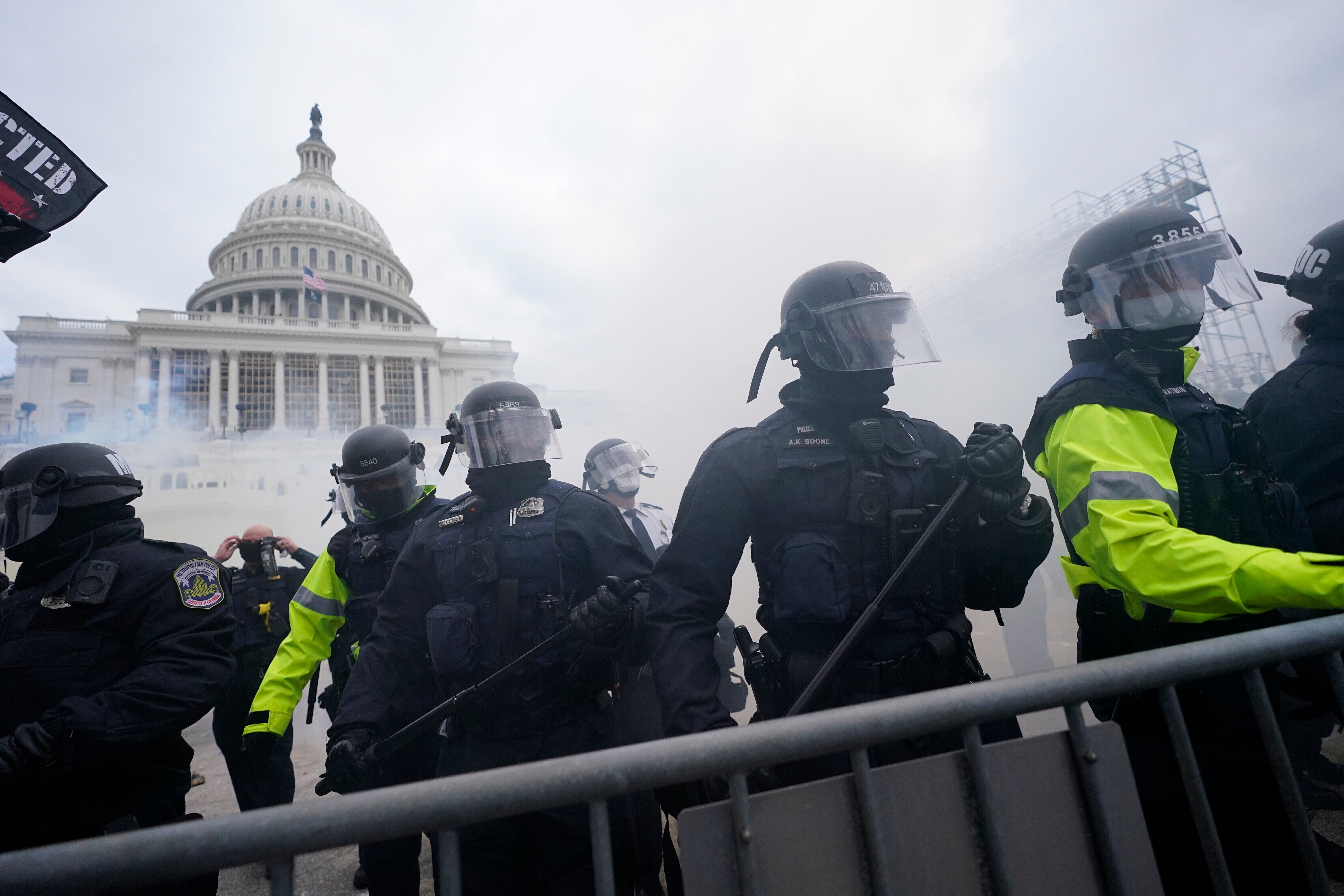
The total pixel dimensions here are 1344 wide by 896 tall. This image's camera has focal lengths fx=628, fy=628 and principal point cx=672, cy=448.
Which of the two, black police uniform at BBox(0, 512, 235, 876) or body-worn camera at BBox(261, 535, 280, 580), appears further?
body-worn camera at BBox(261, 535, 280, 580)

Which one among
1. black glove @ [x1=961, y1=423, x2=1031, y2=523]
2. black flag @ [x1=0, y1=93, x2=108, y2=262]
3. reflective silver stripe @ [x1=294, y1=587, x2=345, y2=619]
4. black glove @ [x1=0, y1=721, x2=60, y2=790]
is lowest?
black glove @ [x1=0, y1=721, x2=60, y2=790]

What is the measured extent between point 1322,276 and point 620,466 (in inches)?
157

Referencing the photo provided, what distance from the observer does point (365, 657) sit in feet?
7.48

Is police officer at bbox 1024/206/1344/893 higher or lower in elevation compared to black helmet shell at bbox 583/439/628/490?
lower

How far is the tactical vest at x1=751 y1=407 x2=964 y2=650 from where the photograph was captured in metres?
1.64

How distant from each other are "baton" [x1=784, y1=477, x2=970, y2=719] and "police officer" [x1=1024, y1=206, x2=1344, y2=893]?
0.44 m

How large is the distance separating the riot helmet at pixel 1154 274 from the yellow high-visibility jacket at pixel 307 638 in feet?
9.64

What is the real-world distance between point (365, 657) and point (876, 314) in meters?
2.15

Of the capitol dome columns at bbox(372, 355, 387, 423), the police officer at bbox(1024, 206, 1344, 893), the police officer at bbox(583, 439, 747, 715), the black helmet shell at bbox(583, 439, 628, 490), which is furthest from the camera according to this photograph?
the capitol dome columns at bbox(372, 355, 387, 423)

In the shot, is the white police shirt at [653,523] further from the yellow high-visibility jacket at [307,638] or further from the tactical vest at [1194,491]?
the tactical vest at [1194,491]

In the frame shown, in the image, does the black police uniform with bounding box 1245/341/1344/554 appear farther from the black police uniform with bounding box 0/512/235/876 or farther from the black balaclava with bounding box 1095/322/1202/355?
the black police uniform with bounding box 0/512/235/876

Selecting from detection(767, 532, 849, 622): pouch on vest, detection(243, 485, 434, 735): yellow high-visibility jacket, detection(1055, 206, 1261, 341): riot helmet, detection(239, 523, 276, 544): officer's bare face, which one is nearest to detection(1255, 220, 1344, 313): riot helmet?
detection(1055, 206, 1261, 341): riot helmet

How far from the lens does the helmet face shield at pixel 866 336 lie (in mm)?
1911

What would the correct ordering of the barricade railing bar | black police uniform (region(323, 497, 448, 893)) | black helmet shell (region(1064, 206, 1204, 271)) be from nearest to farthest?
the barricade railing bar < black helmet shell (region(1064, 206, 1204, 271)) < black police uniform (region(323, 497, 448, 893))
